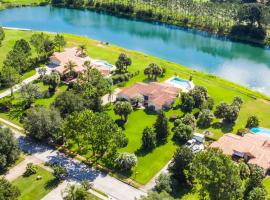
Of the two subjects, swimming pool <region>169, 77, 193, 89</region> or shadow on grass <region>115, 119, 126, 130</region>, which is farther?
swimming pool <region>169, 77, 193, 89</region>

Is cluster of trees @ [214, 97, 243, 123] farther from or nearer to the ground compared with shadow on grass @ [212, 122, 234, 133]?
farther from the ground

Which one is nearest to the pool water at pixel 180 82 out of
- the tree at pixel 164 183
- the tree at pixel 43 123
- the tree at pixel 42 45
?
the tree at pixel 42 45

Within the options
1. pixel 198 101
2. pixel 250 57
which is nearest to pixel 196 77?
pixel 198 101

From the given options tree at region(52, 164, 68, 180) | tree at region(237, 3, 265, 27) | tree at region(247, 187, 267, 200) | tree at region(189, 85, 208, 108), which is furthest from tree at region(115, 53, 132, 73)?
tree at region(237, 3, 265, 27)

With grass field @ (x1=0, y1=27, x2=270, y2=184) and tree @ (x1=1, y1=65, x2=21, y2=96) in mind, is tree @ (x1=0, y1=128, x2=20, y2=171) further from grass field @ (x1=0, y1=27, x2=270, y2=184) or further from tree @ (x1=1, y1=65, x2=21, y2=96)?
tree @ (x1=1, y1=65, x2=21, y2=96)

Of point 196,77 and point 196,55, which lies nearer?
point 196,77

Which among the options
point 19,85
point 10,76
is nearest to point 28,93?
point 10,76

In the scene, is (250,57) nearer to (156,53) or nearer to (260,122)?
(156,53)
